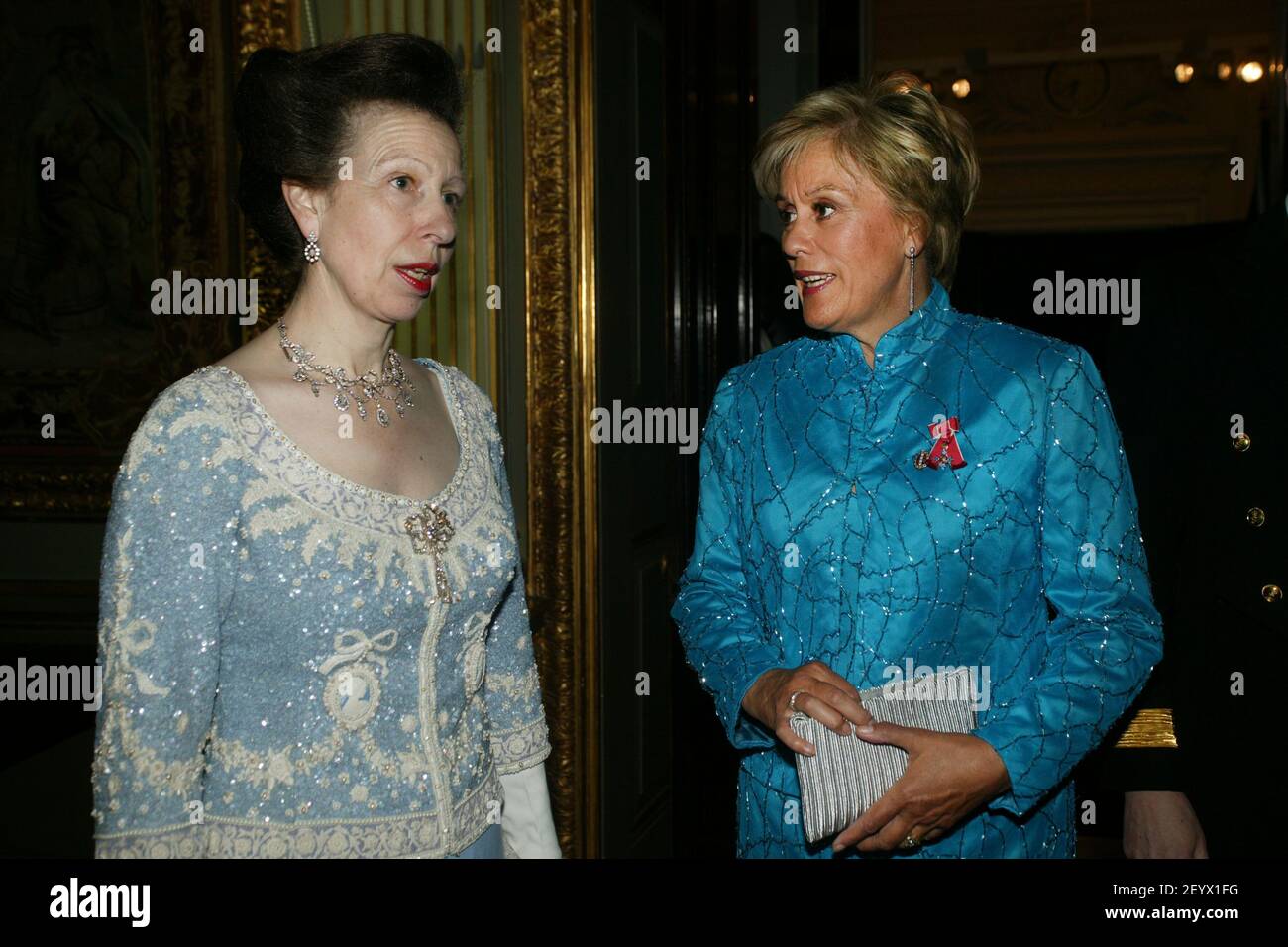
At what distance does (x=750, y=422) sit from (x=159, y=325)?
8.74 ft

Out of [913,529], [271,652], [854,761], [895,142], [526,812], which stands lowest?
[526,812]

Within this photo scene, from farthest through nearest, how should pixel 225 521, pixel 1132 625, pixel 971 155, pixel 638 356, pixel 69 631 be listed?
pixel 69 631
pixel 638 356
pixel 971 155
pixel 1132 625
pixel 225 521

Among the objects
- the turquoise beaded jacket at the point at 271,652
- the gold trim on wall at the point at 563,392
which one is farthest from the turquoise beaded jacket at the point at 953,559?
the gold trim on wall at the point at 563,392

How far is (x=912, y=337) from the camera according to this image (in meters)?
1.64

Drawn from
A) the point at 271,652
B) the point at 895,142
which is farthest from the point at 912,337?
the point at 271,652

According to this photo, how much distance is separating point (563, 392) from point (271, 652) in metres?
1.92

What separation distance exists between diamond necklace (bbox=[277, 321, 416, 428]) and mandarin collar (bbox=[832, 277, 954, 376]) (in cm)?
65

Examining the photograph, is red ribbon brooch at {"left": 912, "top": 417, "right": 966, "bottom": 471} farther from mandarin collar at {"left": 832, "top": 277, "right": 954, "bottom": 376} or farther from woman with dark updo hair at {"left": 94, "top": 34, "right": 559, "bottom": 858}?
woman with dark updo hair at {"left": 94, "top": 34, "right": 559, "bottom": 858}

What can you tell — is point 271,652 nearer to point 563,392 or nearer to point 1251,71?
point 563,392

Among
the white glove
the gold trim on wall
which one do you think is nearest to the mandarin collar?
the white glove

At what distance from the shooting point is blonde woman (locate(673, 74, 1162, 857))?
1473 mm

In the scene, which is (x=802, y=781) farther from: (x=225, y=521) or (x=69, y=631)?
(x=69, y=631)

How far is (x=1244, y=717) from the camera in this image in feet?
5.56

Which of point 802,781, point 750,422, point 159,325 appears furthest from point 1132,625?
point 159,325
